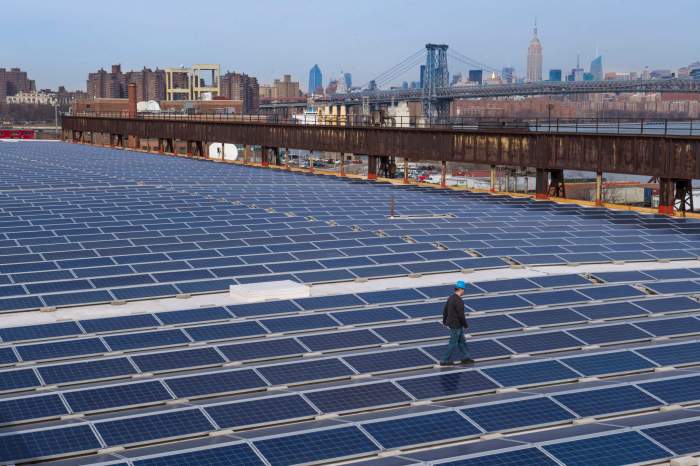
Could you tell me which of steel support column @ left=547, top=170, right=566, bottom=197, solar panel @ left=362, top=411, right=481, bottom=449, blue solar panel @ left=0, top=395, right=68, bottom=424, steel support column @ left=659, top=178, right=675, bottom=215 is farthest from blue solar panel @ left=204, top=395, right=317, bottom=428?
steel support column @ left=547, top=170, right=566, bottom=197

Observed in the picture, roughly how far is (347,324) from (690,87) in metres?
159

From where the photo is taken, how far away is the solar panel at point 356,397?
1554 cm

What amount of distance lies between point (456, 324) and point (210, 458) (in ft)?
21.0

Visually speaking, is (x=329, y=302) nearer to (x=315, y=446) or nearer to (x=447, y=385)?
(x=447, y=385)

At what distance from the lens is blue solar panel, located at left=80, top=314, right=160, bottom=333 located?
20.1 m

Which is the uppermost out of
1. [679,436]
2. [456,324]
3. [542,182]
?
[542,182]

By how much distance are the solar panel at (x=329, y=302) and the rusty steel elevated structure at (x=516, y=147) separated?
26066mm

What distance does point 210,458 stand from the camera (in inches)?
512

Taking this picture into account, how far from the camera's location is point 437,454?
13523mm

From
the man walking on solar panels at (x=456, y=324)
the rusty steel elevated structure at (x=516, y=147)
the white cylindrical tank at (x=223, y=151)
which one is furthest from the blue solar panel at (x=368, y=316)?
the white cylindrical tank at (x=223, y=151)

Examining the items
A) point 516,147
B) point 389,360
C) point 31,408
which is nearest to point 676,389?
point 389,360

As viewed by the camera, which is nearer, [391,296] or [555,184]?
[391,296]

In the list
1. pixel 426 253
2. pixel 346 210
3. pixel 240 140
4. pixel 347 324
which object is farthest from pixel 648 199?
pixel 347 324

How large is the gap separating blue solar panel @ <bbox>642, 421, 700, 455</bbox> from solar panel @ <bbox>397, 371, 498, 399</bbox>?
3.29m
